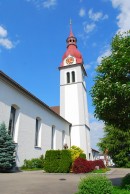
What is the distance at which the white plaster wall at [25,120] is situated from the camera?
18700mm

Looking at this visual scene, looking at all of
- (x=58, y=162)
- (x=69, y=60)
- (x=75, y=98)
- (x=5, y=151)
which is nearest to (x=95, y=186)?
(x=5, y=151)

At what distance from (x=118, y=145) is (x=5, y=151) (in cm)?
2030

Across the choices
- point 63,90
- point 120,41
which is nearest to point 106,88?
point 120,41

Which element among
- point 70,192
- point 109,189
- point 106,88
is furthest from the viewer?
point 106,88

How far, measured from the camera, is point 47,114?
91.3ft

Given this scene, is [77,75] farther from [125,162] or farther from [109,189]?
[109,189]

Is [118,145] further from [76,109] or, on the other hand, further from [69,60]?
[69,60]

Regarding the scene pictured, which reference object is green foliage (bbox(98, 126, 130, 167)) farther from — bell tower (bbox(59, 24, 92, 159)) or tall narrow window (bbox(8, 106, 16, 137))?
tall narrow window (bbox(8, 106, 16, 137))

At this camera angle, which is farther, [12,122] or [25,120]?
[25,120]

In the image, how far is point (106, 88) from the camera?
9.60 meters

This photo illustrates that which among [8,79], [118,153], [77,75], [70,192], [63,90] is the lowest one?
[70,192]

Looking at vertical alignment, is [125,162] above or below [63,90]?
below

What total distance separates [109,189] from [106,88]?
4.66 metres

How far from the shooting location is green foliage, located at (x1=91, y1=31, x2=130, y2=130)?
919 centimetres
